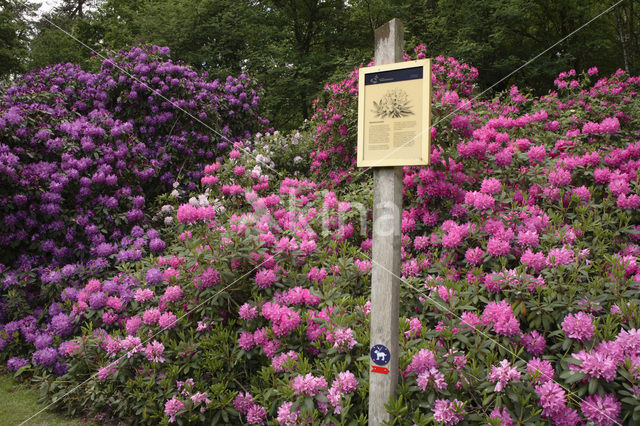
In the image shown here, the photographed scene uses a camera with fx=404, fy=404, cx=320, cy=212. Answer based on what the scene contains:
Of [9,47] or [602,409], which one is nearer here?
[602,409]

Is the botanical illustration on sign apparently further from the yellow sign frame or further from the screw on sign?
the screw on sign

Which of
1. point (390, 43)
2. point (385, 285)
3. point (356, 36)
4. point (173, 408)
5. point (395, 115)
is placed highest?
point (356, 36)

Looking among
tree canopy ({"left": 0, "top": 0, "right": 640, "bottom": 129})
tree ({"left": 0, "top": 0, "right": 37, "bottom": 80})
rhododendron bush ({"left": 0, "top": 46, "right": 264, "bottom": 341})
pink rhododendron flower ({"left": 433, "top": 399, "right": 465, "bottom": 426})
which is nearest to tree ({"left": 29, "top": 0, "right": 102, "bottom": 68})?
tree ({"left": 0, "top": 0, "right": 37, "bottom": 80})

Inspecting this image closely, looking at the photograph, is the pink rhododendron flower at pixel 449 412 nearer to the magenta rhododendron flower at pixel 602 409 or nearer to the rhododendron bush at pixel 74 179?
the magenta rhododendron flower at pixel 602 409

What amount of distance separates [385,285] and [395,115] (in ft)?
2.73

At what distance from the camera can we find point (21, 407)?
3.07 meters

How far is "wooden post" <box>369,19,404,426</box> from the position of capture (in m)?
1.91

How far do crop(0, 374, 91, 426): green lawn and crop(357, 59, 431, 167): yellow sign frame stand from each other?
9.04 feet

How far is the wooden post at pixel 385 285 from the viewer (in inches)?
75.3

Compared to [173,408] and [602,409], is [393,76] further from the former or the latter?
[173,408]

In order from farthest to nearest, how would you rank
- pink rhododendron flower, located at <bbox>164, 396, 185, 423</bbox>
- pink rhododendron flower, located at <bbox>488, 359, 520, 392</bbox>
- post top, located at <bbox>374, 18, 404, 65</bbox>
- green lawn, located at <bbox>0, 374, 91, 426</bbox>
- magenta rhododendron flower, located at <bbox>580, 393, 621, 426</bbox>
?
1. green lawn, located at <bbox>0, 374, 91, 426</bbox>
2. pink rhododendron flower, located at <bbox>164, 396, 185, 423</bbox>
3. post top, located at <bbox>374, 18, 404, 65</bbox>
4. pink rhododendron flower, located at <bbox>488, 359, 520, 392</bbox>
5. magenta rhododendron flower, located at <bbox>580, 393, 621, 426</bbox>

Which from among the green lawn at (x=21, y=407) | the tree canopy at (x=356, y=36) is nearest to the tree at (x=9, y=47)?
the tree canopy at (x=356, y=36)

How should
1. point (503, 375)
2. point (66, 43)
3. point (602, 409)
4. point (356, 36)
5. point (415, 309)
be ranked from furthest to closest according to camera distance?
1. point (66, 43)
2. point (356, 36)
3. point (415, 309)
4. point (503, 375)
5. point (602, 409)

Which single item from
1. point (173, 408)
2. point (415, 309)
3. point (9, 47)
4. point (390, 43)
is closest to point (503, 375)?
point (415, 309)
